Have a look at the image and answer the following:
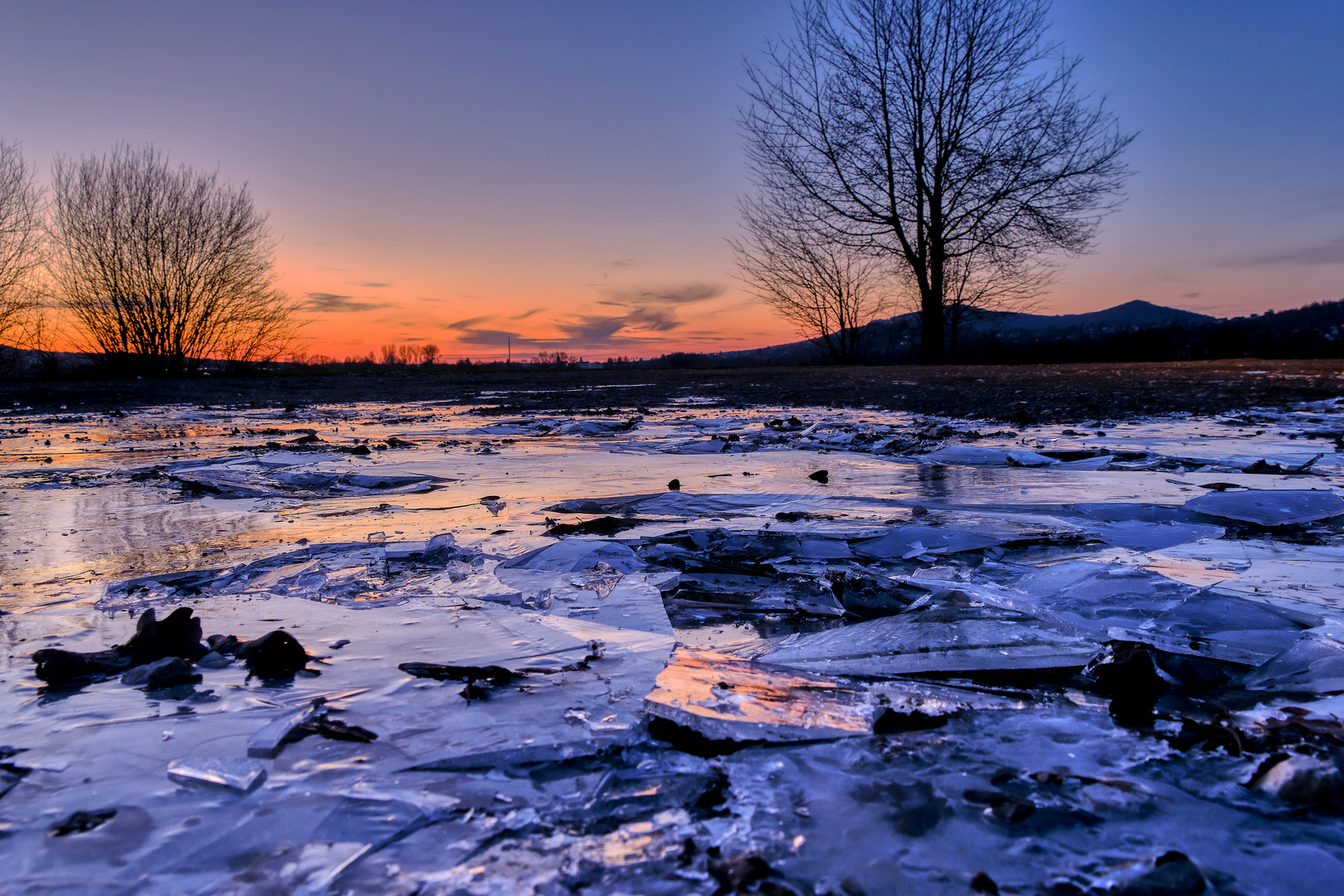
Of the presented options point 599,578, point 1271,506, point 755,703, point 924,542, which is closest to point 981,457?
point 1271,506

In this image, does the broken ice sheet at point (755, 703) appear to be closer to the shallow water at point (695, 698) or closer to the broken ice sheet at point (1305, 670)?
the shallow water at point (695, 698)

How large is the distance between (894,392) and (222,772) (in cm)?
649

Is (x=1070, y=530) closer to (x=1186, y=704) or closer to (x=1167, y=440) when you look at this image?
(x=1186, y=704)

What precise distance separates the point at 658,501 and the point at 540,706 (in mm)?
1322

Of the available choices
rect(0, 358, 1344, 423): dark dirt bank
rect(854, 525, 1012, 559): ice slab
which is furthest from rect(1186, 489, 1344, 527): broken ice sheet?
rect(0, 358, 1344, 423): dark dirt bank

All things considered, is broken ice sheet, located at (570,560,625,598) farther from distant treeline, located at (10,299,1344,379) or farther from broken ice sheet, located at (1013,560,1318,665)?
distant treeline, located at (10,299,1344,379)

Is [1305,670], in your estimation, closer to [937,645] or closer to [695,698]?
[937,645]

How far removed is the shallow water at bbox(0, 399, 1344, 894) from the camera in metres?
0.57

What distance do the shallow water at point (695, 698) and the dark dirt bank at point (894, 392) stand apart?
10.0ft

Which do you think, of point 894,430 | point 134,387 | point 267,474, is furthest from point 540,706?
point 134,387

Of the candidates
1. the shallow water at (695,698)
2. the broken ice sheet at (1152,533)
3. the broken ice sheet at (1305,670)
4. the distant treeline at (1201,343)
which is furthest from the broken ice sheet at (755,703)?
the distant treeline at (1201,343)

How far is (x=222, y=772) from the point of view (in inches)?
26.9

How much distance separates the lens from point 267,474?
104 inches

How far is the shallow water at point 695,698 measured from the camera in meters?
0.57
